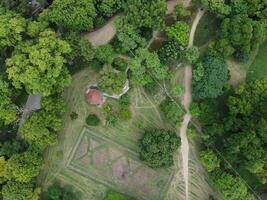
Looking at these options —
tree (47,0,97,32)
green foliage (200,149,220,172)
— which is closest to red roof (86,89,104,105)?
tree (47,0,97,32)

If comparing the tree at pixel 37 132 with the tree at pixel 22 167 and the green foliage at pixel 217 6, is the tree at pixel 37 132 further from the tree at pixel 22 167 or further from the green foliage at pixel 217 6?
the green foliage at pixel 217 6

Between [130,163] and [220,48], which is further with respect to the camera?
[130,163]

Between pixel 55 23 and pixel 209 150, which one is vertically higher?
pixel 55 23

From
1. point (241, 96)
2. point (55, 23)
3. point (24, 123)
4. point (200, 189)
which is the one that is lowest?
point (200, 189)

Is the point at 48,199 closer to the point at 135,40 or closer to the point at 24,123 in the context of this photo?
the point at 24,123

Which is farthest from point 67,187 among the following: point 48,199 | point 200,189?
point 200,189
